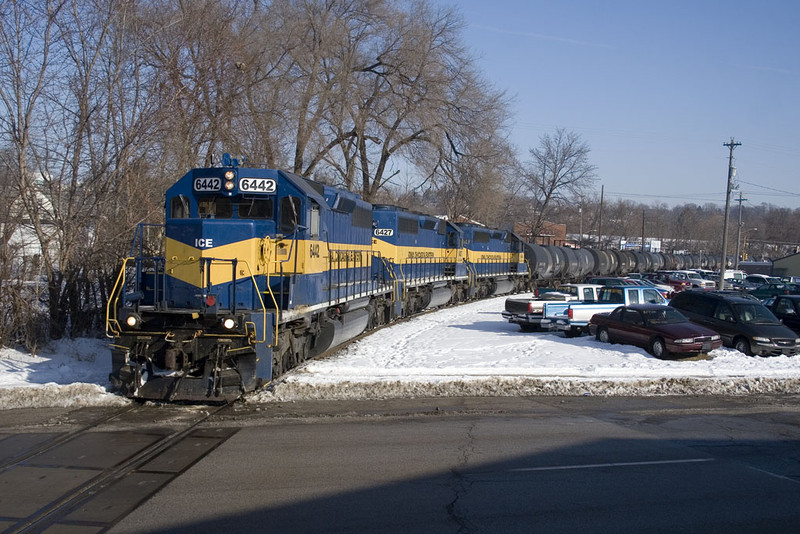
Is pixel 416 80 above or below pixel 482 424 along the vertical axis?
above

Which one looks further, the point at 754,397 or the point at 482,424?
the point at 754,397

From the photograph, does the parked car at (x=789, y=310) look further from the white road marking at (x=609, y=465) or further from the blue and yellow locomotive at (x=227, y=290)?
the white road marking at (x=609, y=465)

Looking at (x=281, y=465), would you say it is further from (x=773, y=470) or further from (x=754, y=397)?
(x=754, y=397)

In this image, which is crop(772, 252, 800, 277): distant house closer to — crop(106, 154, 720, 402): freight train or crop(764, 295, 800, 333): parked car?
crop(764, 295, 800, 333): parked car

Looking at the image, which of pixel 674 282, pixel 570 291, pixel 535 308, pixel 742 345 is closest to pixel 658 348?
pixel 742 345

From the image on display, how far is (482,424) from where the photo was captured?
10477mm

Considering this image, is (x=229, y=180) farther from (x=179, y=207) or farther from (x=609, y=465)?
(x=609, y=465)

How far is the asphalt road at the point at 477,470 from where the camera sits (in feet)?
20.6

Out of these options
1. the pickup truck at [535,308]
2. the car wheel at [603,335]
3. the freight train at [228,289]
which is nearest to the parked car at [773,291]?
the pickup truck at [535,308]

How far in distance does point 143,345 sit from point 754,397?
11.6m

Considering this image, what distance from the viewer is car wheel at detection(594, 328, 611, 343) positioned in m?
19.2

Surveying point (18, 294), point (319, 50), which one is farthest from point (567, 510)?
point (319, 50)

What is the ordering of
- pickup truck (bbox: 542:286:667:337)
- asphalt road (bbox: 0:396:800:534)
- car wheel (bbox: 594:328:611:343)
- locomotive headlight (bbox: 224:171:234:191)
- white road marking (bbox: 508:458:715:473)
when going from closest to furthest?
asphalt road (bbox: 0:396:800:534), white road marking (bbox: 508:458:715:473), locomotive headlight (bbox: 224:171:234:191), car wheel (bbox: 594:328:611:343), pickup truck (bbox: 542:286:667:337)

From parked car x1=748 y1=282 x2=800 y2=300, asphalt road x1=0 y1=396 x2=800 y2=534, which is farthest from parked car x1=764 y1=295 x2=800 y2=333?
asphalt road x1=0 y1=396 x2=800 y2=534
